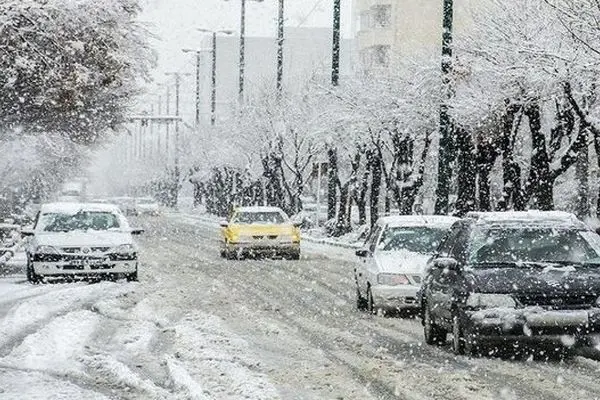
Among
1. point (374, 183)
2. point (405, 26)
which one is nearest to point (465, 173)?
point (374, 183)

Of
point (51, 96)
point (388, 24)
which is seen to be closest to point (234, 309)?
point (51, 96)

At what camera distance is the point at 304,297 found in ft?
69.1

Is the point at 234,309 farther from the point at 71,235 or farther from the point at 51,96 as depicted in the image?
the point at 51,96

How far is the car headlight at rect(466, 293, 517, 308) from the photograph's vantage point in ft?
40.7

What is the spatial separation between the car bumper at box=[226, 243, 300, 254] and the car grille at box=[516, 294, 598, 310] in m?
22.3

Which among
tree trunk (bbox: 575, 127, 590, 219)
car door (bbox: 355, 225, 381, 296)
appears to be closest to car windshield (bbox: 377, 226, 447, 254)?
car door (bbox: 355, 225, 381, 296)

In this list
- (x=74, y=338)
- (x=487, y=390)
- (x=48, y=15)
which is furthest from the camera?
(x=48, y=15)

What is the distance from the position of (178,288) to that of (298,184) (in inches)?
1443

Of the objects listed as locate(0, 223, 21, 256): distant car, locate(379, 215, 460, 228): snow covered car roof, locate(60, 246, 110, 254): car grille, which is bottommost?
locate(0, 223, 21, 256): distant car

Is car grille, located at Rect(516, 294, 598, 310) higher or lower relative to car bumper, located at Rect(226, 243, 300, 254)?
higher

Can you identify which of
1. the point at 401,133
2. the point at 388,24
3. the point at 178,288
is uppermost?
the point at 388,24

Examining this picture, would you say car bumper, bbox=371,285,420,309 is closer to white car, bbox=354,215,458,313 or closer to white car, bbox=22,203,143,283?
white car, bbox=354,215,458,313

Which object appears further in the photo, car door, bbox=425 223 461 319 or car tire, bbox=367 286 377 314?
car tire, bbox=367 286 377 314

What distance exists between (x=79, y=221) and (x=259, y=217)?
10467 millimetres
